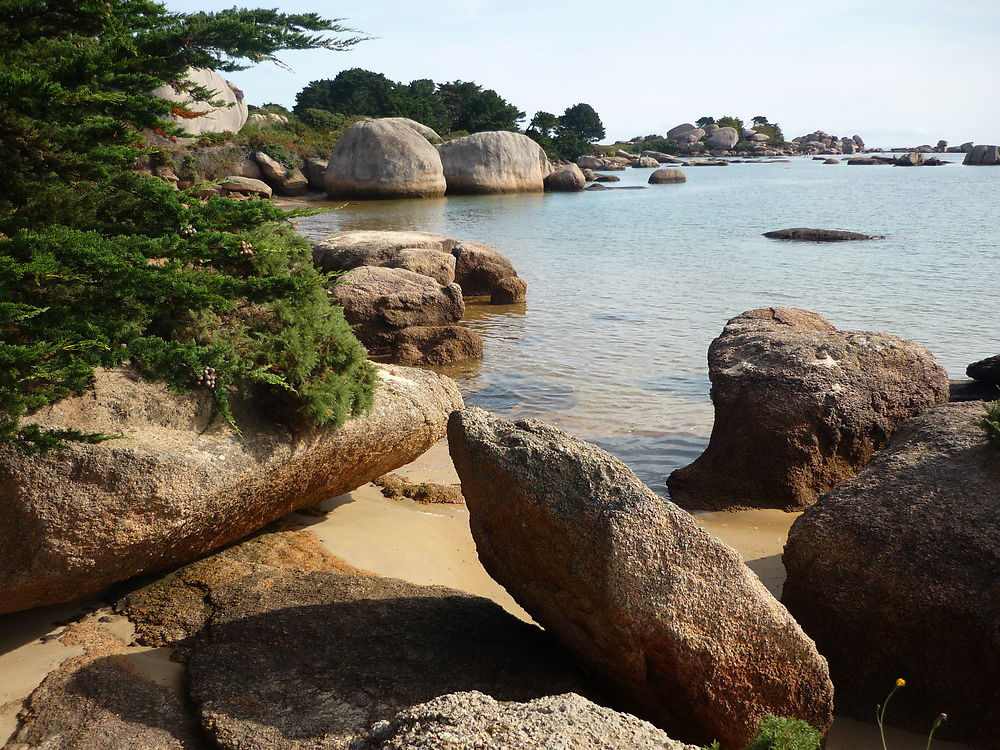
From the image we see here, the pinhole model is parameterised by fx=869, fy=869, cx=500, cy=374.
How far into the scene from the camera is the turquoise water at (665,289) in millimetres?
9625

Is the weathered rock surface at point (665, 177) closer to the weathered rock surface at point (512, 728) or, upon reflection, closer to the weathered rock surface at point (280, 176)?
the weathered rock surface at point (280, 176)

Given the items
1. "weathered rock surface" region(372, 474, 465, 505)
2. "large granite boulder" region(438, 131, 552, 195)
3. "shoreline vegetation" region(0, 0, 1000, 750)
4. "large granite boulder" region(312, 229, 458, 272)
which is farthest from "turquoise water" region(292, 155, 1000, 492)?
"shoreline vegetation" region(0, 0, 1000, 750)

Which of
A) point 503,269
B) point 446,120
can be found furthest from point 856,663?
point 446,120

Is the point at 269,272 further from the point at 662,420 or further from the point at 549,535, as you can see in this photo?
the point at 662,420

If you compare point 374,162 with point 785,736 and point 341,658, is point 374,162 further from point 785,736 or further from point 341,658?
point 785,736

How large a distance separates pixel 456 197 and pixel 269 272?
36306 mm

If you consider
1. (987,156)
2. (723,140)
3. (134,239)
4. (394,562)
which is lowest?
(394,562)

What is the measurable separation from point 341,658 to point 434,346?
308 inches

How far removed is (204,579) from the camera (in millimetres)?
4629

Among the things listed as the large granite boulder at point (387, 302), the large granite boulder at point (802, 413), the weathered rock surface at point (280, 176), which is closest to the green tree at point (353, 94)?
the weathered rock surface at point (280, 176)

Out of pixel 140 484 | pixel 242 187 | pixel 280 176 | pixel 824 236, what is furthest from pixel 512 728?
pixel 280 176

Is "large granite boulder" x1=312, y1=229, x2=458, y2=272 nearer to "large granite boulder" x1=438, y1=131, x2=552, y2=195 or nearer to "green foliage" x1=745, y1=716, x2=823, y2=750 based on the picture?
"green foliage" x1=745, y1=716, x2=823, y2=750

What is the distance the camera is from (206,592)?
452cm

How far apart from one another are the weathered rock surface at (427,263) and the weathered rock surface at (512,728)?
35.6ft
